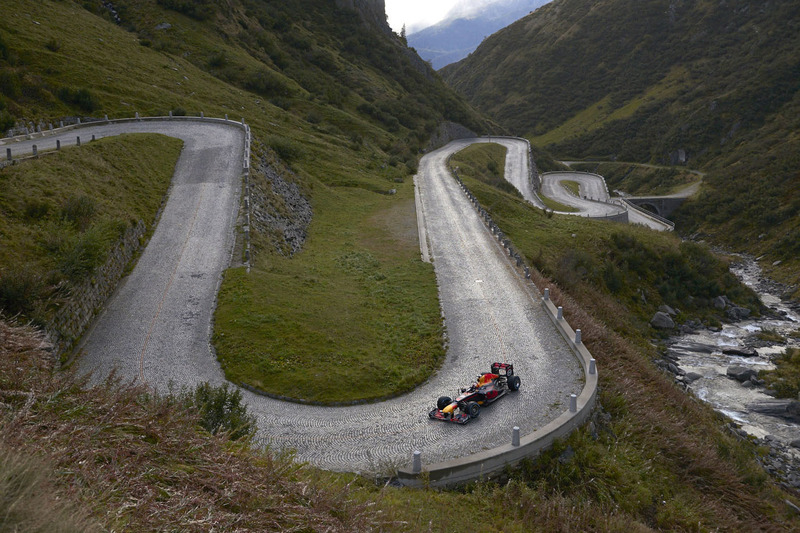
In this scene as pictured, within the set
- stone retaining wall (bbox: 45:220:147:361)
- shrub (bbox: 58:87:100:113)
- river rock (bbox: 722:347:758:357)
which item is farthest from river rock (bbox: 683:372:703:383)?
shrub (bbox: 58:87:100:113)

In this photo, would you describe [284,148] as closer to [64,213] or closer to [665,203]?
[64,213]

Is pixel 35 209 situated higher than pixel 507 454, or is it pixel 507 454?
pixel 35 209

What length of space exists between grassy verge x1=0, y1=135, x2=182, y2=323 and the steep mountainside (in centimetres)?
6028

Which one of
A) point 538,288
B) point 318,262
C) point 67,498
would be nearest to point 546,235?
point 538,288

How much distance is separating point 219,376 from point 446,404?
25.3 ft

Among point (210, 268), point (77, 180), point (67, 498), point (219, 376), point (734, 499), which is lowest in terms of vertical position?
point (734, 499)

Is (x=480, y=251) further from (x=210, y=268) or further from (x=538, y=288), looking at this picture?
(x=210, y=268)

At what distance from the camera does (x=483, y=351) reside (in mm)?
20625

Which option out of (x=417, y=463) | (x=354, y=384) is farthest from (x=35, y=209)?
(x=417, y=463)

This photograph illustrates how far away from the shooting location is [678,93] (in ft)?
391

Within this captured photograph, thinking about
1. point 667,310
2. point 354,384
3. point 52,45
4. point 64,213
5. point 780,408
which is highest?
point 52,45

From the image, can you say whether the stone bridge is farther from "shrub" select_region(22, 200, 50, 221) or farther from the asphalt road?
"shrub" select_region(22, 200, 50, 221)

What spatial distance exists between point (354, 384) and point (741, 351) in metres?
30.3

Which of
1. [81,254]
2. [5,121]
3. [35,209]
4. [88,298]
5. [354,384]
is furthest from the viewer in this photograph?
[5,121]
